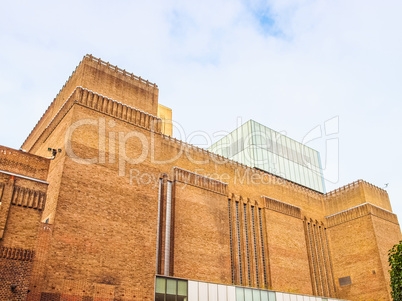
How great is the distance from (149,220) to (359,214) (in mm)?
23032

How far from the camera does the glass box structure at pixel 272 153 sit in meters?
43.7

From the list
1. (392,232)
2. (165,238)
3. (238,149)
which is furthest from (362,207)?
(165,238)

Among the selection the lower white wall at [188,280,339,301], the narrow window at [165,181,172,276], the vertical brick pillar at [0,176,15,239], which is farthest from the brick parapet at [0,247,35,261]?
the narrow window at [165,181,172,276]

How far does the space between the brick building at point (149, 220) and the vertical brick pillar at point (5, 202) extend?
2.0 inches

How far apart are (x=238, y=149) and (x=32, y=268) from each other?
2910 cm

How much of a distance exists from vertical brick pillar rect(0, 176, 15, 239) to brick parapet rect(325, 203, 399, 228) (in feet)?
102

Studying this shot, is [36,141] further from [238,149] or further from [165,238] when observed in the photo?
[238,149]

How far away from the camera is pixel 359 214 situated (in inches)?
1535

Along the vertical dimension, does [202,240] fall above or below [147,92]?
below

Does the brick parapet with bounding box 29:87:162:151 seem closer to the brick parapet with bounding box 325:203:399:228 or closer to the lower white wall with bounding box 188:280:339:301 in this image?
the lower white wall with bounding box 188:280:339:301

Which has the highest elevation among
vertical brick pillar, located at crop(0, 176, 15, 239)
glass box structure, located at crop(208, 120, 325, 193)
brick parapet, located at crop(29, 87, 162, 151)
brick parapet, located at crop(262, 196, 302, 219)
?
glass box structure, located at crop(208, 120, 325, 193)

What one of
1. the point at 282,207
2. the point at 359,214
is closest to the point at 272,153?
the point at 282,207

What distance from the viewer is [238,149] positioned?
4562 cm

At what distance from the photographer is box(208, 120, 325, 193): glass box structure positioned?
143 ft
